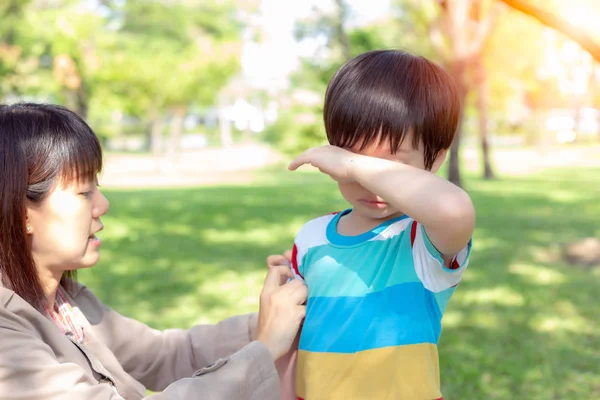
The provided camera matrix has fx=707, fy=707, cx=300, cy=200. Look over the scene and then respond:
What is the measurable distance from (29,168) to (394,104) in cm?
89

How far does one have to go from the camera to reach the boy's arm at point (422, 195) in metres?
1.38

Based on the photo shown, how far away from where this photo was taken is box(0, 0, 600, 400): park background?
14.5 feet

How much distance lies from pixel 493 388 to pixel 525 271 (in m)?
3.14

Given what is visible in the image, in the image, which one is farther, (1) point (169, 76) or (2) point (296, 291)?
(1) point (169, 76)

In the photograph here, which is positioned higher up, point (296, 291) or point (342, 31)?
point (342, 31)

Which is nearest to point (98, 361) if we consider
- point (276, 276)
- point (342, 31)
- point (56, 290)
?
point (56, 290)

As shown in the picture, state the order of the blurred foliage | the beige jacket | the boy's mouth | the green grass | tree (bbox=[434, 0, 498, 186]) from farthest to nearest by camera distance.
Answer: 1. the blurred foliage
2. tree (bbox=[434, 0, 498, 186])
3. the green grass
4. the boy's mouth
5. the beige jacket

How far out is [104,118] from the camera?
4031 centimetres

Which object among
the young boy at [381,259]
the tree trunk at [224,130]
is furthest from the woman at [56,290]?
the tree trunk at [224,130]

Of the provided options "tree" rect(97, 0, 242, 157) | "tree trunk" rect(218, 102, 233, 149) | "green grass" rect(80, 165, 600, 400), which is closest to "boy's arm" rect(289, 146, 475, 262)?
"green grass" rect(80, 165, 600, 400)

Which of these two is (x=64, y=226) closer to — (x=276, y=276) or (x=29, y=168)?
(x=29, y=168)

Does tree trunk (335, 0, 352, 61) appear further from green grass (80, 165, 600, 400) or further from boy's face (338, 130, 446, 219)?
boy's face (338, 130, 446, 219)

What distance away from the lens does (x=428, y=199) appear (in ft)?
4.53

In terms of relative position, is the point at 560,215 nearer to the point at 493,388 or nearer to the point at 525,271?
the point at 525,271
